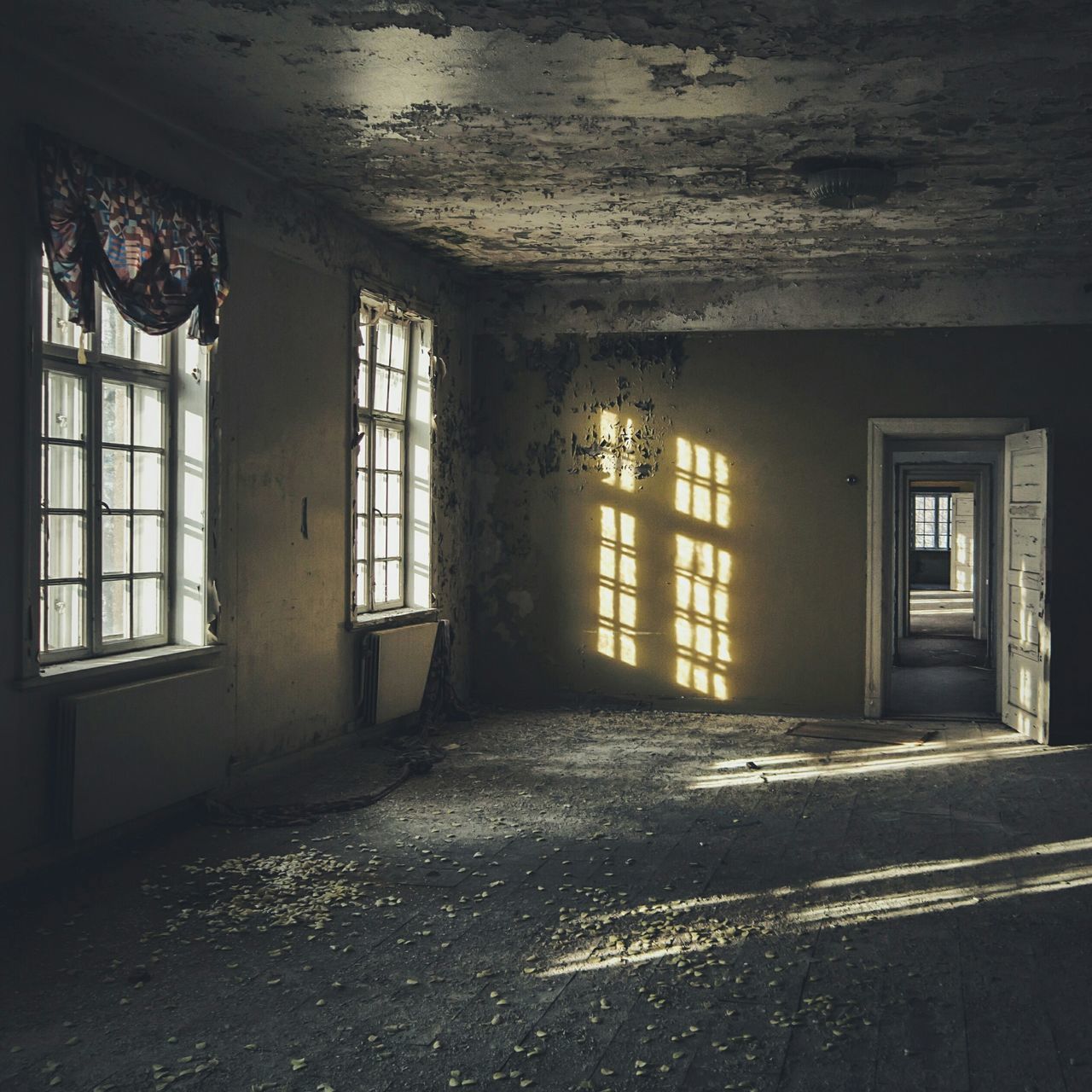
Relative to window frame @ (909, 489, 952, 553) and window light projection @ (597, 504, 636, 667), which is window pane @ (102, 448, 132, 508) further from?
window frame @ (909, 489, 952, 553)

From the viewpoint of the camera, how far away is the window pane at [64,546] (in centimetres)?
434

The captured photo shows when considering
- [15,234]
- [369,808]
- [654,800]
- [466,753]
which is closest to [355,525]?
[466,753]

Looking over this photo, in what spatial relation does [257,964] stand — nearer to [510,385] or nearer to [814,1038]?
[814,1038]

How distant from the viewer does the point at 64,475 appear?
441 centimetres

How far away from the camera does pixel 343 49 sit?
158 inches

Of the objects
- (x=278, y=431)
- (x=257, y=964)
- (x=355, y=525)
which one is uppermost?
(x=278, y=431)

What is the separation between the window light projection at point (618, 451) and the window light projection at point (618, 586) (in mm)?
219

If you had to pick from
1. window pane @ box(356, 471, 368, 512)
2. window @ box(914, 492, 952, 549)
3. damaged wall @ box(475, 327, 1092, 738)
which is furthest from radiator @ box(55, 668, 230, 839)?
window @ box(914, 492, 952, 549)

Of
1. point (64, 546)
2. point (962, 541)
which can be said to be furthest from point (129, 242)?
point (962, 541)

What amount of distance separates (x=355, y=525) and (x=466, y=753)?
151 centimetres

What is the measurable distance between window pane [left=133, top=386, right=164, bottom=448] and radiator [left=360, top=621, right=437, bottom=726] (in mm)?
2024

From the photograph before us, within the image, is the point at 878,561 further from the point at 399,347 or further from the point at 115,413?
the point at 115,413

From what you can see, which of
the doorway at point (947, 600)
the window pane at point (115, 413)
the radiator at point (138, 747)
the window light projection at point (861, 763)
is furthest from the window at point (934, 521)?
the window pane at point (115, 413)

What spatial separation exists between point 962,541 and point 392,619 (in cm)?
1606
